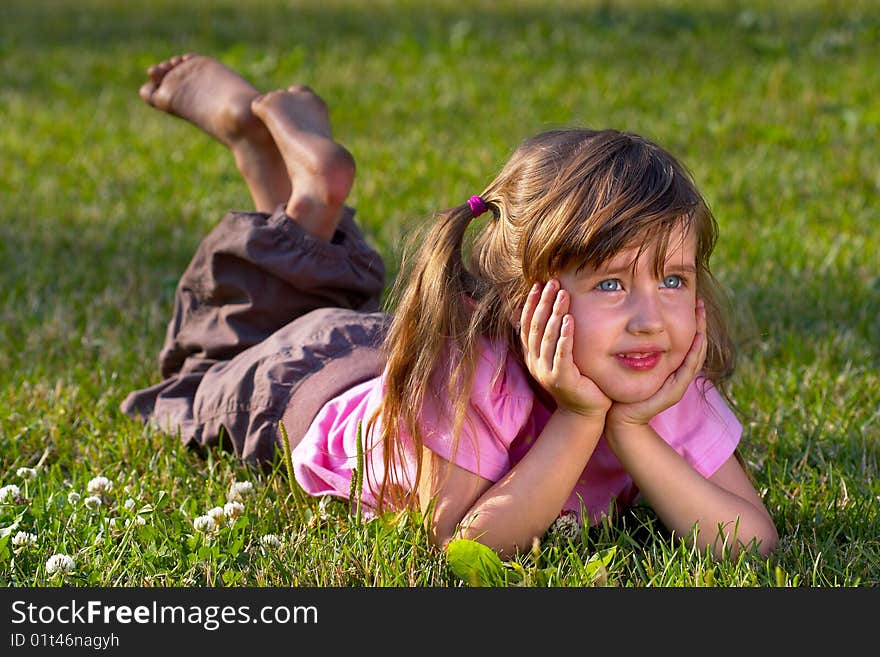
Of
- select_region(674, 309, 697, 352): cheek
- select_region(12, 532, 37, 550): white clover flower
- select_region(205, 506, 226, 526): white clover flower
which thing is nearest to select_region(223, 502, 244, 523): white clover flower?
select_region(205, 506, 226, 526): white clover flower

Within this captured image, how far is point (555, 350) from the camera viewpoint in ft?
7.68

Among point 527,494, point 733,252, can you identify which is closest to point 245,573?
point 527,494

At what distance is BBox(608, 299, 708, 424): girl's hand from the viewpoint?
2400mm

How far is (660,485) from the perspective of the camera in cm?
246

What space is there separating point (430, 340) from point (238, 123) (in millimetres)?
1558

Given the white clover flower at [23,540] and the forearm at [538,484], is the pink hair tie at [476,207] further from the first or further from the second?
the white clover flower at [23,540]

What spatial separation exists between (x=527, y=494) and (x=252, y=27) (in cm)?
762

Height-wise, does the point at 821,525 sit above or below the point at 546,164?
below

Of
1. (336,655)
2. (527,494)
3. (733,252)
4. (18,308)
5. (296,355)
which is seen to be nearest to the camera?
(336,655)

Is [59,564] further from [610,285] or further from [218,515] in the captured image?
[610,285]

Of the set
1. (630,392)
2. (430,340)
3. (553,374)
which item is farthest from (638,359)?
(430,340)

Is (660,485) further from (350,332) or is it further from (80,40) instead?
(80,40)

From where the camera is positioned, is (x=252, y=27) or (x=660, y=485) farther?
(x=252, y=27)

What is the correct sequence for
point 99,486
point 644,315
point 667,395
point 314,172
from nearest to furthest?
point 644,315 → point 667,395 → point 99,486 → point 314,172
